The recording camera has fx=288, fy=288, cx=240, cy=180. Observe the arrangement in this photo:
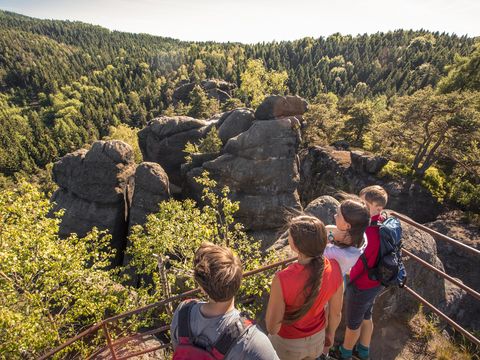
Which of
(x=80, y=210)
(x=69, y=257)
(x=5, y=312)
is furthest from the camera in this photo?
(x=80, y=210)

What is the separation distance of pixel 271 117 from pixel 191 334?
3119 cm

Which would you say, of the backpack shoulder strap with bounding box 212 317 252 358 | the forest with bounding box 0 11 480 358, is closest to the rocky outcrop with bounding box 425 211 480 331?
the forest with bounding box 0 11 480 358

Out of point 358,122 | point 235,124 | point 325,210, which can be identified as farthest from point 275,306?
point 358,122

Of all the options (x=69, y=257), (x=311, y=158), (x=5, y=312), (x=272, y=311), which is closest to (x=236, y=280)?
(x=272, y=311)

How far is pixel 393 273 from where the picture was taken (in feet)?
14.3

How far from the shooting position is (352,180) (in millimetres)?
29469

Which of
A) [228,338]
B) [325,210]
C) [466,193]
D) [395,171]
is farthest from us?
[395,171]

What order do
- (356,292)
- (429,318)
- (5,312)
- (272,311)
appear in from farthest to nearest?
(429,318)
(5,312)
(356,292)
(272,311)

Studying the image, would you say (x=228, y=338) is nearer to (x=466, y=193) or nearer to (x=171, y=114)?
(x=466, y=193)

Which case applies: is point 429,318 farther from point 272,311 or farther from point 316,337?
point 272,311

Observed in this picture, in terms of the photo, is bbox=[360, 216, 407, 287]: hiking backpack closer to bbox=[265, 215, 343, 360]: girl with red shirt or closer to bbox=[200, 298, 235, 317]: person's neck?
bbox=[265, 215, 343, 360]: girl with red shirt

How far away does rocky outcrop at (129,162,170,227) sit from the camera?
81.2 ft

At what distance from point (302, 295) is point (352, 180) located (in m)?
28.5

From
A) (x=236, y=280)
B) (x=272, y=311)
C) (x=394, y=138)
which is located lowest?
(x=394, y=138)
